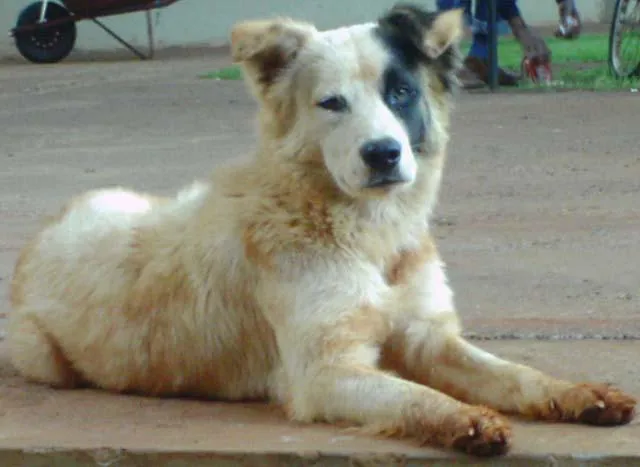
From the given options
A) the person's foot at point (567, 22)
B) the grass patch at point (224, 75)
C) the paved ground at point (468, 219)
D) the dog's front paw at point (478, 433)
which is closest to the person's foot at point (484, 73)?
the paved ground at point (468, 219)

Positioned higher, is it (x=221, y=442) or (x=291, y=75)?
(x=291, y=75)

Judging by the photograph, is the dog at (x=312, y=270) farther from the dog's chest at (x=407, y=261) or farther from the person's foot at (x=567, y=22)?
the person's foot at (x=567, y=22)

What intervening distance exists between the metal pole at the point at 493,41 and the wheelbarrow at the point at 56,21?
7.18 metres

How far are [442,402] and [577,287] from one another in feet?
7.86

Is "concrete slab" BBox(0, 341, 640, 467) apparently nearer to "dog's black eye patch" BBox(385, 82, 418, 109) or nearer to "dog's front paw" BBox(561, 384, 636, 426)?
"dog's front paw" BBox(561, 384, 636, 426)

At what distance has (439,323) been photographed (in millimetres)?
4930

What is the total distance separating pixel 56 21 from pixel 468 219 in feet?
44.7

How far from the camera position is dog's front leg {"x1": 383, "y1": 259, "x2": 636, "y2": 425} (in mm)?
4531

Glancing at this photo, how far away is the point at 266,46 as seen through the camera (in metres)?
5.01

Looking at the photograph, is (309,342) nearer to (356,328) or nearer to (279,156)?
(356,328)

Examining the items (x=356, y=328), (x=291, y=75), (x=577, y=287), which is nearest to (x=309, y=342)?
(x=356, y=328)

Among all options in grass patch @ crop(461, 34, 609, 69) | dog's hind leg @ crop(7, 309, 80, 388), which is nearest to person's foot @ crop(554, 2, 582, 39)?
grass patch @ crop(461, 34, 609, 69)

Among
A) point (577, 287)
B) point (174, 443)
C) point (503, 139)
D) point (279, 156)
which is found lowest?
point (503, 139)

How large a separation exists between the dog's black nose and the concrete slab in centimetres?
80
